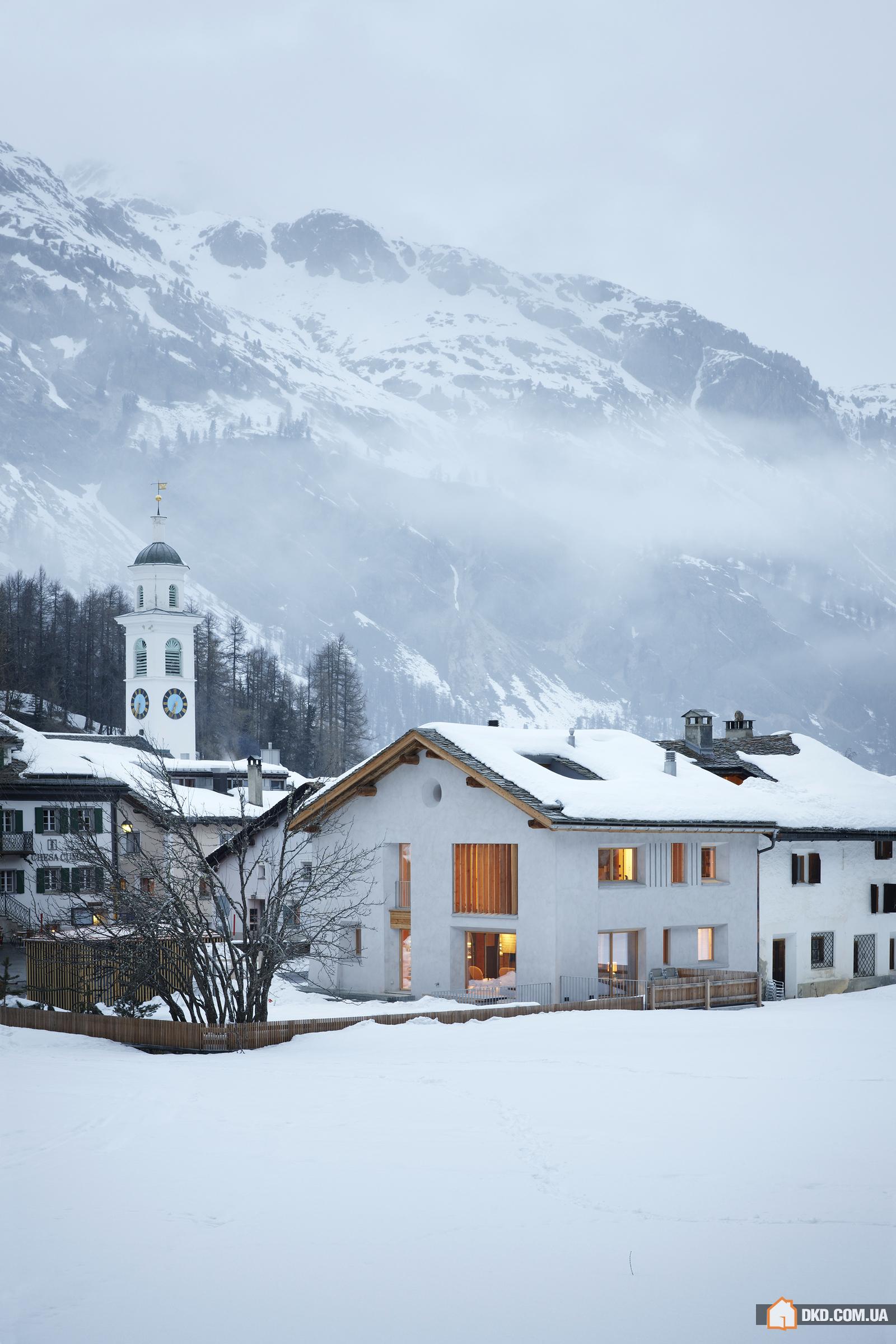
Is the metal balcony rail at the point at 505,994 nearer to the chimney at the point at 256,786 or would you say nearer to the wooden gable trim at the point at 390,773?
the wooden gable trim at the point at 390,773

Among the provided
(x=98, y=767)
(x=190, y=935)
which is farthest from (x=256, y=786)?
(x=190, y=935)

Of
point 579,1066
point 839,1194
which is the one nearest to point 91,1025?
point 579,1066

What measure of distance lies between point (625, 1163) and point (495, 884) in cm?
2454

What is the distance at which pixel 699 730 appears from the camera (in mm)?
63000

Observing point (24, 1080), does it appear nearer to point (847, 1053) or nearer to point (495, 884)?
point (847, 1053)

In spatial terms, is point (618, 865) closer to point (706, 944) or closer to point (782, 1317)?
point (706, 944)

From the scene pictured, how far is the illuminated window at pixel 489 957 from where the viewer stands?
136 ft

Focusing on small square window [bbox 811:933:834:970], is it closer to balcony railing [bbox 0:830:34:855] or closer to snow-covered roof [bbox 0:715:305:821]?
snow-covered roof [bbox 0:715:305:821]

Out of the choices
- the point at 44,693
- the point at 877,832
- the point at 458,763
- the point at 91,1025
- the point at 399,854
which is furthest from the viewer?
the point at 44,693

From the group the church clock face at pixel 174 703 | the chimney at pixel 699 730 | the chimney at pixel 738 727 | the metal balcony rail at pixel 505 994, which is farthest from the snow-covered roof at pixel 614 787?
the church clock face at pixel 174 703

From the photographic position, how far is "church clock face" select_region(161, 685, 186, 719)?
11681 centimetres

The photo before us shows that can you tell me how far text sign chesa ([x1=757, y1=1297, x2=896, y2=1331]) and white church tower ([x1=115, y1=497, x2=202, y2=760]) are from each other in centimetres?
10427

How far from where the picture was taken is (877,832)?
52.2 metres

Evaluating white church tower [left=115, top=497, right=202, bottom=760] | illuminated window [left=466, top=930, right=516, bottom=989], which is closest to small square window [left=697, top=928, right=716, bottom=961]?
illuminated window [left=466, top=930, right=516, bottom=989]
